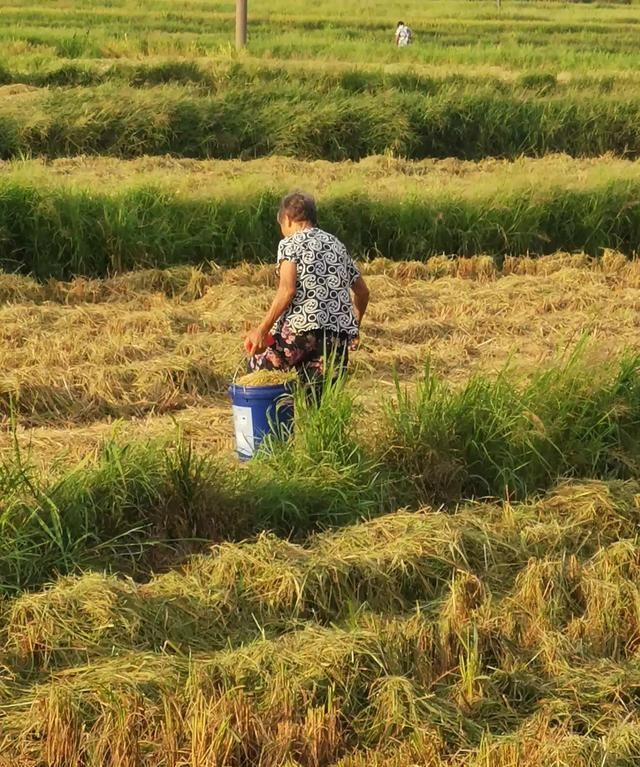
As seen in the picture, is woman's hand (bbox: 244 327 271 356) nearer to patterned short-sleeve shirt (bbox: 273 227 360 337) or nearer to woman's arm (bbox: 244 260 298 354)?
woman's arm (bbox: 244 260 298 354)

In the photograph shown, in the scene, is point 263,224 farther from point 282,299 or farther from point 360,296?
point 282,299

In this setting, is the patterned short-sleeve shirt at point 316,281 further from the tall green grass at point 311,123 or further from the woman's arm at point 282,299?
the tall green grass at point 311,123

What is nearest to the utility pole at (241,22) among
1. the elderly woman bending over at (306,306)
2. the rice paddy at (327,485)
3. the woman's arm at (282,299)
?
the rice paddy at (327,485)

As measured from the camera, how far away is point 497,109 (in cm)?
1456

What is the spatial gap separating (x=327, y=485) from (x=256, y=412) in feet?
2.02

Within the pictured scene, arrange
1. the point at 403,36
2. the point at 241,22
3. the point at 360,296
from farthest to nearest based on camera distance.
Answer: the point at 403,36 → the point at 241,22 → the point at 360,296

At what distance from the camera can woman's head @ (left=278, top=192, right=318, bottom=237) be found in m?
5.07

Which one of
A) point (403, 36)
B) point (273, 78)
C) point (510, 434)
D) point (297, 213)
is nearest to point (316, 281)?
point (297, 213)

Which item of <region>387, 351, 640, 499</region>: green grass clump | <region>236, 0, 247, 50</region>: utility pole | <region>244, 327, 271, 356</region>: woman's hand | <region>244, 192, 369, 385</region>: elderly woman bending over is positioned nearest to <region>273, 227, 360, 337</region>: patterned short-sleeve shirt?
<region>244, 192, 369, 385</region>: elderly woman bending over

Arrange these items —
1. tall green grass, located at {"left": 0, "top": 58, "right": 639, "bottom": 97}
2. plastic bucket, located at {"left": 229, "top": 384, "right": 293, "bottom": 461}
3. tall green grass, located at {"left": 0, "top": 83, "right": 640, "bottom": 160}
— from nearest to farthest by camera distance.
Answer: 1. plastic bucket, located at {"left": 229, "top": 384, "right": 293, "bottom": 461}
2. tall green grass, located at {"left": 0, "top": 83, "right": 640, "bottom": 160}
3. tall green grass, located at {"left": 0, "top": 58, "right": 639, "bottom": 97}

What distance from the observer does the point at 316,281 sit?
16.6 ft

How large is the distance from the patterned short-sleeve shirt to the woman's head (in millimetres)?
38

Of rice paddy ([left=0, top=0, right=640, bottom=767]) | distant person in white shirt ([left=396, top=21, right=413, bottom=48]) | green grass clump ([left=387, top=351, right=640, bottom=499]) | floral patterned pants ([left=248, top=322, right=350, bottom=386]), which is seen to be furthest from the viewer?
distant person in white shirt ([left=396, top=21, right=413, bottom=48])

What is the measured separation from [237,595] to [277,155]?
9.80 m
